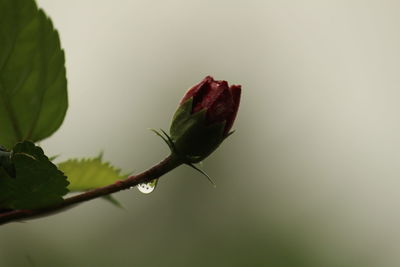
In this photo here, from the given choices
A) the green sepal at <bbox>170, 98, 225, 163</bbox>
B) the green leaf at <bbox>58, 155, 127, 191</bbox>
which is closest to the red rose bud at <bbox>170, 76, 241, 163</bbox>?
the green sepal at <bbox>170, 98, 225, 163</bbox>

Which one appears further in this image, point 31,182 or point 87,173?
point 87,173

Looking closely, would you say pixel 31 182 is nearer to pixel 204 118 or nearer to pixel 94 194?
pixel 94 194

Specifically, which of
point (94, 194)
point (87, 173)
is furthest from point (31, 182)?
point (87, 173)

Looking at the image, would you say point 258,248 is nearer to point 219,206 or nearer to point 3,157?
point 219,206

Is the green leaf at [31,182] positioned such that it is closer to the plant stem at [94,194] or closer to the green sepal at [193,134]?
the plant stem at [94,194]

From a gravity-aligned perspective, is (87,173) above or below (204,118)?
below

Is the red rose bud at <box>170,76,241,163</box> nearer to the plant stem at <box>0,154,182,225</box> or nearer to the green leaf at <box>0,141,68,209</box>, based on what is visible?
the plant stem at <box>0,154,182,225</box>
